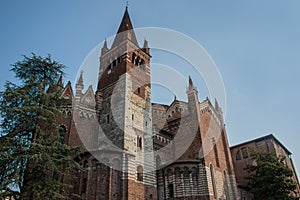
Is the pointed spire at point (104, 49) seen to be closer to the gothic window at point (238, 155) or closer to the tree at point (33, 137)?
the tree at point (33, 137)

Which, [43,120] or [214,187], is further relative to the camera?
[214,187]

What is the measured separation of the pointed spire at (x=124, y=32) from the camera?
26.0 m

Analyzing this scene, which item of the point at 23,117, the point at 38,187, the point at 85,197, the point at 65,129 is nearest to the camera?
the point at 38,187

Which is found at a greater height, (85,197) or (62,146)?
(62,146)

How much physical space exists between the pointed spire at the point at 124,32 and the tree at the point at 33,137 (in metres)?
13.0

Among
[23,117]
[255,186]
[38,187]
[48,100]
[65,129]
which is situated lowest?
[38,187]

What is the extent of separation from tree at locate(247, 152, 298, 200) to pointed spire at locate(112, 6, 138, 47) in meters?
16.7

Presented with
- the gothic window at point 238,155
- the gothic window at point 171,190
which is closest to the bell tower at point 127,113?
the gothic window at point 171,190

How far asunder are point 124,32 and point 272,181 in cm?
1914

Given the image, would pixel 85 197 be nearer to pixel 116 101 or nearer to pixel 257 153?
pixel 116 101

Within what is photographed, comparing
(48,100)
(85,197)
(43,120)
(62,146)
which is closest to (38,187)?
(62,146)

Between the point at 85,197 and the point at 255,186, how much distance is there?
45.9 feet

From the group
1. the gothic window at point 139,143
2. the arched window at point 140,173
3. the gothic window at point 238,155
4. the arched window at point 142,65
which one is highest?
the arched window at point 142,65

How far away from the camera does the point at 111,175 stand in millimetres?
16219
